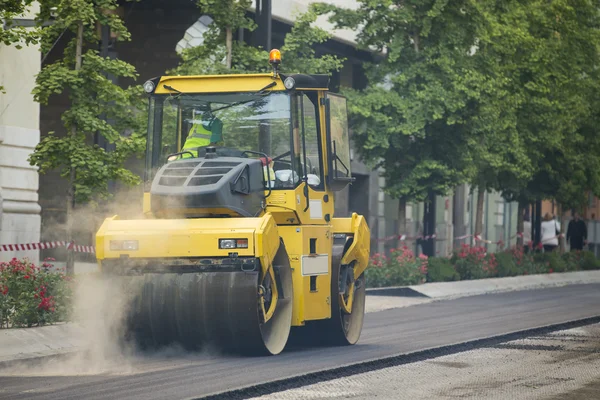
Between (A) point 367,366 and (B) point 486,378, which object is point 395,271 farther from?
(B) point 486,378

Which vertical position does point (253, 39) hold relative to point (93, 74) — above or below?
above

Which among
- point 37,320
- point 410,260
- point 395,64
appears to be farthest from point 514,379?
point 395,64

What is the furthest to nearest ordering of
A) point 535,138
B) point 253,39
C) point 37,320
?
point 535,138
point 253,39
point 37,320

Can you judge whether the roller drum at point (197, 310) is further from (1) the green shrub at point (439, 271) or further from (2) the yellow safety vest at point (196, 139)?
(1) the green shrub at point (439, 271)

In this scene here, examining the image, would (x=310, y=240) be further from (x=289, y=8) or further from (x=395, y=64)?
(x=289, y=8)

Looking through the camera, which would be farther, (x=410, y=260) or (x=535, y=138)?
(x=535, y=138)

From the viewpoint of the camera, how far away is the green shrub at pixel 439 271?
99.7 ft

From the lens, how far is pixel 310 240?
14.6 meters

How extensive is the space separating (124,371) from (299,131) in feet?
12.0

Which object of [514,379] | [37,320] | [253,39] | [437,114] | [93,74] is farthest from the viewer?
[437,114]

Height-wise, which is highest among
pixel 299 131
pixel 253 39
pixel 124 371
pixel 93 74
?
pixel 253 39

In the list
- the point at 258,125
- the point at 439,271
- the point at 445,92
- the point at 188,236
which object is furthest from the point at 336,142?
the point at 439,271

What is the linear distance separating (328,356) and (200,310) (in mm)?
1769

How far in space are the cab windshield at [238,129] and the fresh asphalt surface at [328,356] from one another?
2.20 meters
